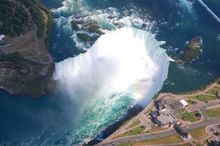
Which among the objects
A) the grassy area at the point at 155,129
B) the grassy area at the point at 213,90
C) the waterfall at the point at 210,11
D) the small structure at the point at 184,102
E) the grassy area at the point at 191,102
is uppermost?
the waterfall at the point at 210,11

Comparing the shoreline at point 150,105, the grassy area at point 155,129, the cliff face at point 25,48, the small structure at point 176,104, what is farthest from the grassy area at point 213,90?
the cliff face at point 25,48

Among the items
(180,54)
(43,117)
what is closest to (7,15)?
(43,117)

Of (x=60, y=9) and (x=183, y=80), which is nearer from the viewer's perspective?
(x=183, y=80)

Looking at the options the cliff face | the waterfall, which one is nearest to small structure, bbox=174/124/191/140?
the cliff face

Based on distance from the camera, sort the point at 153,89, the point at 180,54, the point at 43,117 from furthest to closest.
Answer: the point at 180,54, the point at 153,89, the point at 43,117

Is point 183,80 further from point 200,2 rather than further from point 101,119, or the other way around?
point 200,2

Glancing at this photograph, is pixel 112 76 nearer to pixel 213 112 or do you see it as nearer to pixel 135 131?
pixel 135 131

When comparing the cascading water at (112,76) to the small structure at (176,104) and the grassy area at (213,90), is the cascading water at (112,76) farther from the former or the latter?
the grassy area at (213,90)
